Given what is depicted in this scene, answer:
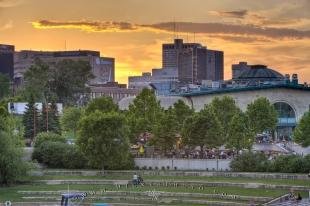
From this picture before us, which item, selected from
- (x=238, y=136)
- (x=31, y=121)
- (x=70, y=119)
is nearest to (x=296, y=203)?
(x=238, y=136)

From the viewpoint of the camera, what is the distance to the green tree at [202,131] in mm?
73438

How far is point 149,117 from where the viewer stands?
268ft

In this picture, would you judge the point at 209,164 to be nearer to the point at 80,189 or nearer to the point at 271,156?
the point at 271,156

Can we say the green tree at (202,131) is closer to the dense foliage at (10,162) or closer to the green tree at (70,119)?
the dense foliage at (10,162)

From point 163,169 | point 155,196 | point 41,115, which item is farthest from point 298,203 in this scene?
point 41,115

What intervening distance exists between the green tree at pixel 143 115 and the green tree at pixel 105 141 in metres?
6.77

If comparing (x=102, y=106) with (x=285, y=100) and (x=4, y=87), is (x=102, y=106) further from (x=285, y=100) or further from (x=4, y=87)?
(x=4, y=87)

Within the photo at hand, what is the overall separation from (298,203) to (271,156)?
21.7 m

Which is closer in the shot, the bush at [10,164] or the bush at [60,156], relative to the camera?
the bush at [10,164]

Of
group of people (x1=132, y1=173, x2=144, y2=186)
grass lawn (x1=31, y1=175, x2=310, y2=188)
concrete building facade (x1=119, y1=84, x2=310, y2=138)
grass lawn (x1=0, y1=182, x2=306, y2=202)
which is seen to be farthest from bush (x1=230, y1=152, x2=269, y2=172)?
concrete building facade (x1=119, y1=84, x2=310, y2=138)

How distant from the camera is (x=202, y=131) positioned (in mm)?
73625

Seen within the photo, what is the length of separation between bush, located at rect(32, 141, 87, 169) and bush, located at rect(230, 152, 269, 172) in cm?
1431

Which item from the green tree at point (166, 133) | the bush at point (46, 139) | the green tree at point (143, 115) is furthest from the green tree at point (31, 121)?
the green tree at point (166, 133)

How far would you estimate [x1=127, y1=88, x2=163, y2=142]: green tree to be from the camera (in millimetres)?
78438
